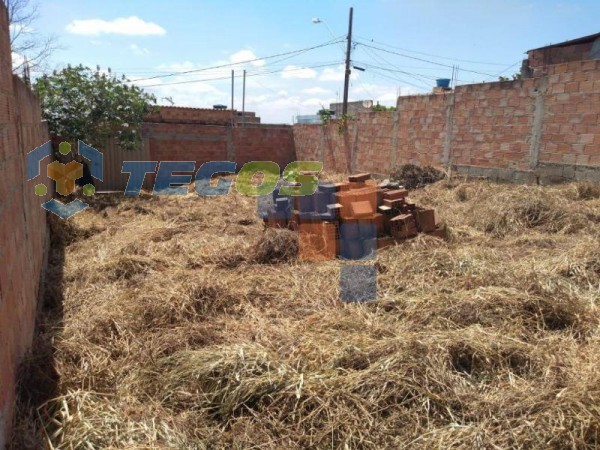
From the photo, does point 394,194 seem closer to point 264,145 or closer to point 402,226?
point 402,226

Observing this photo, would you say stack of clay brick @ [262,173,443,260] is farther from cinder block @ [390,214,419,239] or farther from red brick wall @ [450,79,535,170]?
red brick wall @ [450,79,535,170]

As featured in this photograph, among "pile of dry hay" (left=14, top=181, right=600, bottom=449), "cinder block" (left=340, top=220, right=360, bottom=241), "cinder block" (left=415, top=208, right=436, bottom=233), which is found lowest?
"pile of dry hay" (left=14, top=181, right=600, bottom=449)

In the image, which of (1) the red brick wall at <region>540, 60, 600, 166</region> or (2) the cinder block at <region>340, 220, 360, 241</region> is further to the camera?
(1) the red brick wall at <region>540, 60, 600, 166</region>

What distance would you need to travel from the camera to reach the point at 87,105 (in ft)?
30.4

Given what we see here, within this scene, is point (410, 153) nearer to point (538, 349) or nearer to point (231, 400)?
point (538, 349)

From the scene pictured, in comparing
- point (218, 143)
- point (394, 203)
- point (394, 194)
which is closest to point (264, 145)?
point (218, 143)

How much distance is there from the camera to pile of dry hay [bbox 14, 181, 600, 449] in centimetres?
206

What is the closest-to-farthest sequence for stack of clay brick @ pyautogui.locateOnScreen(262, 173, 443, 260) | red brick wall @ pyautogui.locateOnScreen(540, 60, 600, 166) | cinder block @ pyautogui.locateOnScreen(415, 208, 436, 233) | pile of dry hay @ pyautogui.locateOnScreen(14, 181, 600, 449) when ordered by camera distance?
pile of dry hay @ pyautogui.locateOnScreen(14, 181, 600, 449) → stack of clay brick @ pyautogui.locateOnScreen(262, 173, 443, 260) → cinder block @ pyautogui.locateOnScreen(415, 208, 436, 233) → red brick wall @ pyautogui.locateOnScreen(540, 60, 600, 166)

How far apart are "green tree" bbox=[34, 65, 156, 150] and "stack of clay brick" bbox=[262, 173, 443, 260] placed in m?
6.22

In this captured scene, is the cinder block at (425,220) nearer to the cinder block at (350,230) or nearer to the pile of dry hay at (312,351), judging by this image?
the pile of dry hay at (312,351)

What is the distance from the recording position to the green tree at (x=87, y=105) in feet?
29.3

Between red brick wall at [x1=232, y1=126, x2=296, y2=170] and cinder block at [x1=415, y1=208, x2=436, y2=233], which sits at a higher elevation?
red brick wall at [x1=232, y1=126, x2=296, y2=170]

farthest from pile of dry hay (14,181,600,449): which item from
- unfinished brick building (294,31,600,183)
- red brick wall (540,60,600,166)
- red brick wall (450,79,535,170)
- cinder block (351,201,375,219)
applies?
red brick wall (450,79,535,170)

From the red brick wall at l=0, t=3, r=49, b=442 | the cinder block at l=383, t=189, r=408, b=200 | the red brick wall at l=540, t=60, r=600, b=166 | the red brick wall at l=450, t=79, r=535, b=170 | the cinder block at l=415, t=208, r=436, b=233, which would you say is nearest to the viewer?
the red brick wall at l=0, t=3, r=49, b=442
